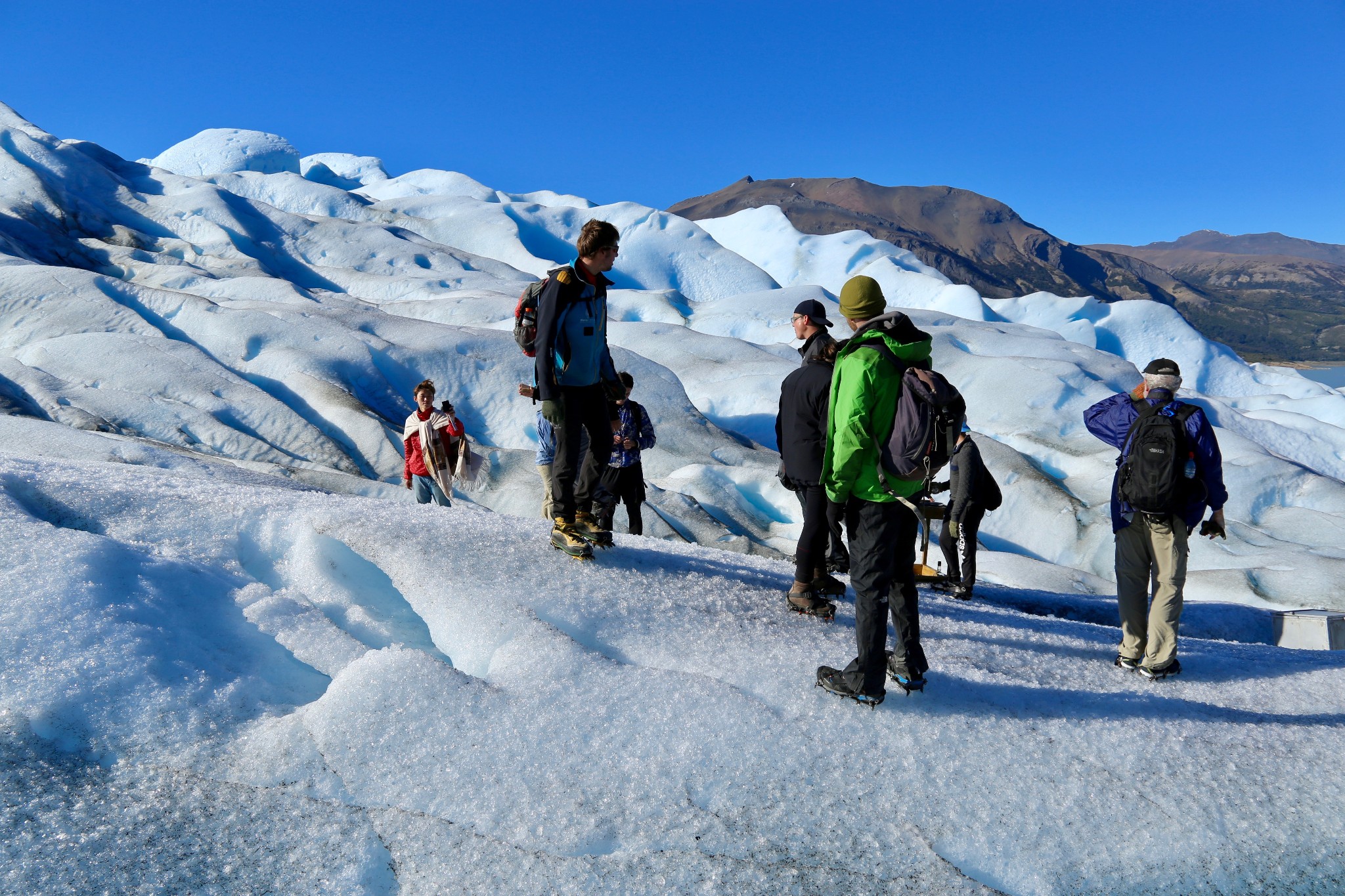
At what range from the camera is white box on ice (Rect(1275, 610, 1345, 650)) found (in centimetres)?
764

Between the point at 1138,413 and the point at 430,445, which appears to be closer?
the point at 1138,413

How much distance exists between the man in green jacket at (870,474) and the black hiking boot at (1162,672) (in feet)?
6.61

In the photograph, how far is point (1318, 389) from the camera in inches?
1331

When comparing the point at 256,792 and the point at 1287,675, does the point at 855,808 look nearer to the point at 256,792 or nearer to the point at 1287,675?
the point at 256,792

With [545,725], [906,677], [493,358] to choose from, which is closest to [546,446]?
[545,725]

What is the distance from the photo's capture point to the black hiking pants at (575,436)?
4.81m

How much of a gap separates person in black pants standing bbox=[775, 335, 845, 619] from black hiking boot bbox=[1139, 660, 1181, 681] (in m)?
1.77

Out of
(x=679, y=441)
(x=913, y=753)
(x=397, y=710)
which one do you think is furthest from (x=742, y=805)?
(x=679, y=441)

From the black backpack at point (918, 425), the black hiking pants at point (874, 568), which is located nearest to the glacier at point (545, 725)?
the black hiking pants at point (874, 568)

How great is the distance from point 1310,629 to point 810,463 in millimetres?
6035

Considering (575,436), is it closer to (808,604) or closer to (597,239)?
(597,239)

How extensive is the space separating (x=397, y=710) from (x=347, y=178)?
74321 mm

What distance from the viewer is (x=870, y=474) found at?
359 centimetres

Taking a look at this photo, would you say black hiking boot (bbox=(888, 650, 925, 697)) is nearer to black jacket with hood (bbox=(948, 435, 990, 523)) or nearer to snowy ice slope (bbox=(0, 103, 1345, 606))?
black jacket with hood (bbox=(948, 435, 990, 523))
